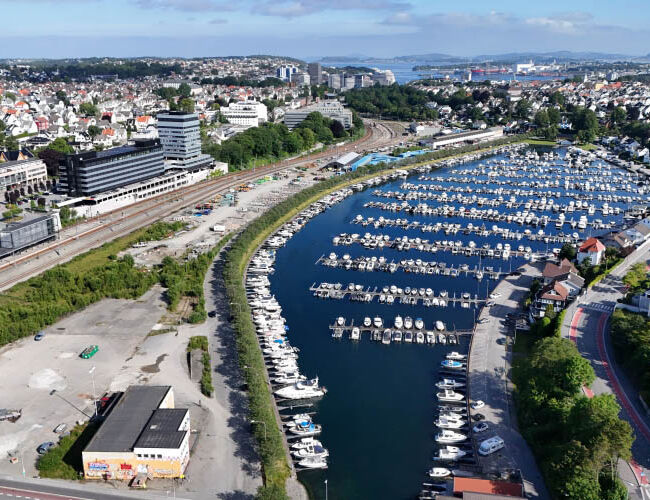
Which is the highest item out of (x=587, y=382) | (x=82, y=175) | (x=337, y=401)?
(x=82, y=175)

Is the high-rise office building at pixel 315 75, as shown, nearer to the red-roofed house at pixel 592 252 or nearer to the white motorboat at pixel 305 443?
the red-roofed house at pixel 592 252

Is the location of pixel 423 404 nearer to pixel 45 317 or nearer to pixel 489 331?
pixel 489 331

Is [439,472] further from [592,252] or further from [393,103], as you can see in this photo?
[393,103]

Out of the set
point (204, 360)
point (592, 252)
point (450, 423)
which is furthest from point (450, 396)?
point (592, 252)

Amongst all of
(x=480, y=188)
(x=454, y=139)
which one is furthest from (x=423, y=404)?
(x=454, y=139)

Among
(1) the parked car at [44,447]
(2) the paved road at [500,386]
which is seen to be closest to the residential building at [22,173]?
(1) the parked car at [44,447]

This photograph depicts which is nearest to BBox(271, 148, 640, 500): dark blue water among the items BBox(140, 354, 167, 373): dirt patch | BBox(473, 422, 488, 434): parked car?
BBox(473, 422, 488, 434): parked car
